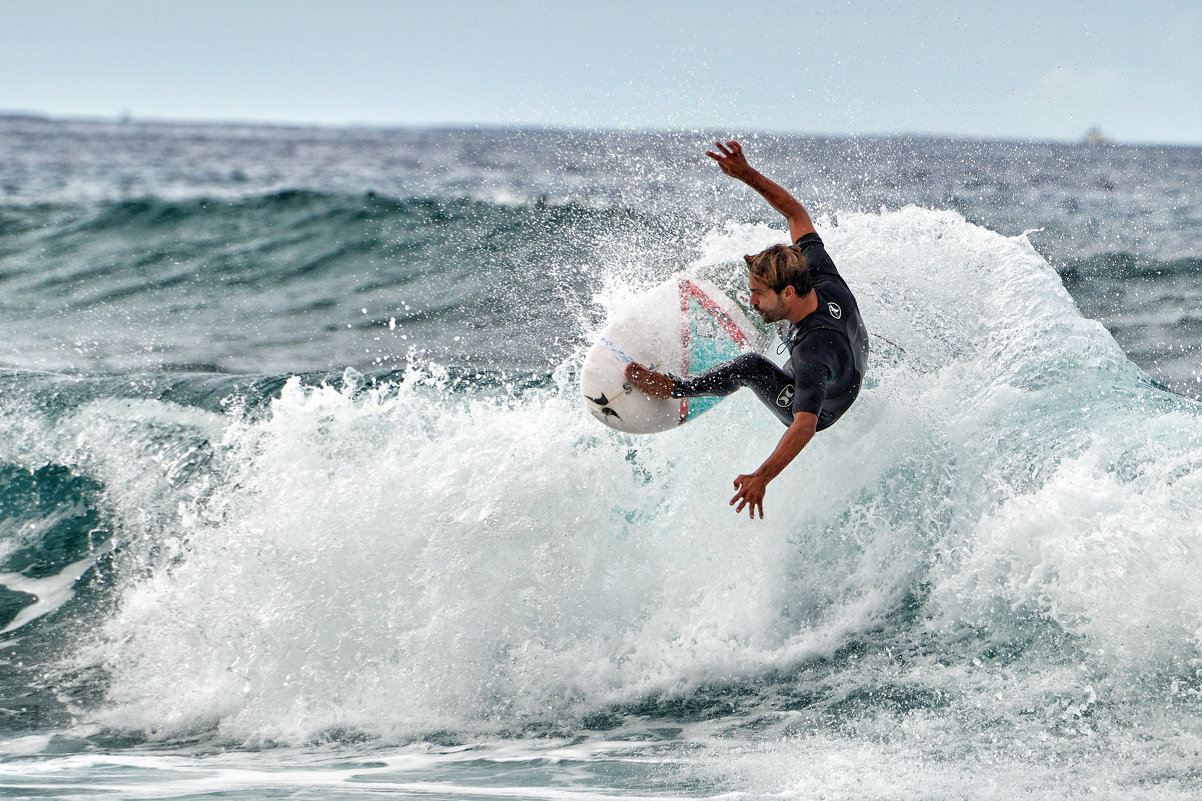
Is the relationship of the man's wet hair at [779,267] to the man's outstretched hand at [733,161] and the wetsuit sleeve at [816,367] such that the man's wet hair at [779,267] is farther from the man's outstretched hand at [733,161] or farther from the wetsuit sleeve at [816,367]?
the man's outstretched hand at [733,161]

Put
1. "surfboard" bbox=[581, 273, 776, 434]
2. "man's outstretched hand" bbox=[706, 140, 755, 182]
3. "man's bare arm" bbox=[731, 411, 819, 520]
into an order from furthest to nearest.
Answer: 1. "surfboard" bbox=[581, 273, 776, 434]
2. "man's outstretched hand" bbox=[706, 140, 755, 182]
3. "man's bare arm" bbox=[731, 411, 819, 520]

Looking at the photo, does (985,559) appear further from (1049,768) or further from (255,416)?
(255,416)

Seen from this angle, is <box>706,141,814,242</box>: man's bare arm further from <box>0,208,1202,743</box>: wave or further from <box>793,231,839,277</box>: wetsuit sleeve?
<box>0,208,1202,743</box>: wave

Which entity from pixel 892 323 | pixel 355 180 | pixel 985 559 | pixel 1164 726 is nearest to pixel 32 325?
pixel 892 323

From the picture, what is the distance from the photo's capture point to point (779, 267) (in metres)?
4.64

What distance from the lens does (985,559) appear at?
553 cm

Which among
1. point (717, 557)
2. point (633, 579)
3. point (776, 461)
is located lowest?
point (633, 579)

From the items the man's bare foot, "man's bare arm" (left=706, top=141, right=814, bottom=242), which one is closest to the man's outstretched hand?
"man's bare arm" (left=706, top=141, right=814, bottom=242)

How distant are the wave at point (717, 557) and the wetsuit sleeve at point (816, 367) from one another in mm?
1591

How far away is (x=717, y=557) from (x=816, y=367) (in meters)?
1.92

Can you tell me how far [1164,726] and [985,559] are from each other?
1.29 m

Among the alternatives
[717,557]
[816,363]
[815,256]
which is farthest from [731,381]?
[717,557]

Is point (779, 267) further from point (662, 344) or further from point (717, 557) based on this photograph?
point (717, 557)

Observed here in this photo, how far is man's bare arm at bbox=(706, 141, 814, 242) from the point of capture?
4.90m
